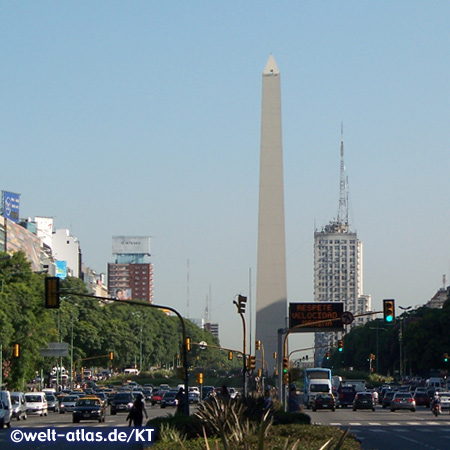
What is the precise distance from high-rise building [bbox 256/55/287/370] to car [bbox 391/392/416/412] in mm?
14518

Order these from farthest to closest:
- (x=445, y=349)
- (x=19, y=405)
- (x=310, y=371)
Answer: (x=445, y=349)
(x=310, y=371)
(x=19, y=405)

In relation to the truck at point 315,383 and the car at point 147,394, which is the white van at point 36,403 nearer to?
the truck at point 315,383

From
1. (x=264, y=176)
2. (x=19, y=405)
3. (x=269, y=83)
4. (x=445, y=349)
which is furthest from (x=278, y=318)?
(x=445, y=349)

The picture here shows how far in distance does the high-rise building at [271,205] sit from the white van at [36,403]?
25.1 metres

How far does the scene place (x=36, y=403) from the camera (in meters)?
68.6

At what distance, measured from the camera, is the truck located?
281ft

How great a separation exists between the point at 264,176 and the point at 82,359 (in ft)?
166

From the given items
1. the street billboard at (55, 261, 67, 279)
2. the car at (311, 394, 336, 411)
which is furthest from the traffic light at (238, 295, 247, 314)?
the street billboard at (55, 261, 67, 279)

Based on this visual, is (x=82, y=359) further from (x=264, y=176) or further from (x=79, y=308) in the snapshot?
Answer: (x=264, y=176)

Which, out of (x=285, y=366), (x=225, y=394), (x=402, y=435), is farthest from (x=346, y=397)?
(x=225, y=394)

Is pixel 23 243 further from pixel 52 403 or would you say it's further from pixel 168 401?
pixel 168 401

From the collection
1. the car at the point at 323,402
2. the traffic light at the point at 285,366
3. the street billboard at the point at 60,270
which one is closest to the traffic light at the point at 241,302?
the traffic light at the point at 285,366

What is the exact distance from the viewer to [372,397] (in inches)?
3098

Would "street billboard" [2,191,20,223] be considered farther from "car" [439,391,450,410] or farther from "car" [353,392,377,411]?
"car" [439,391,450,410]
